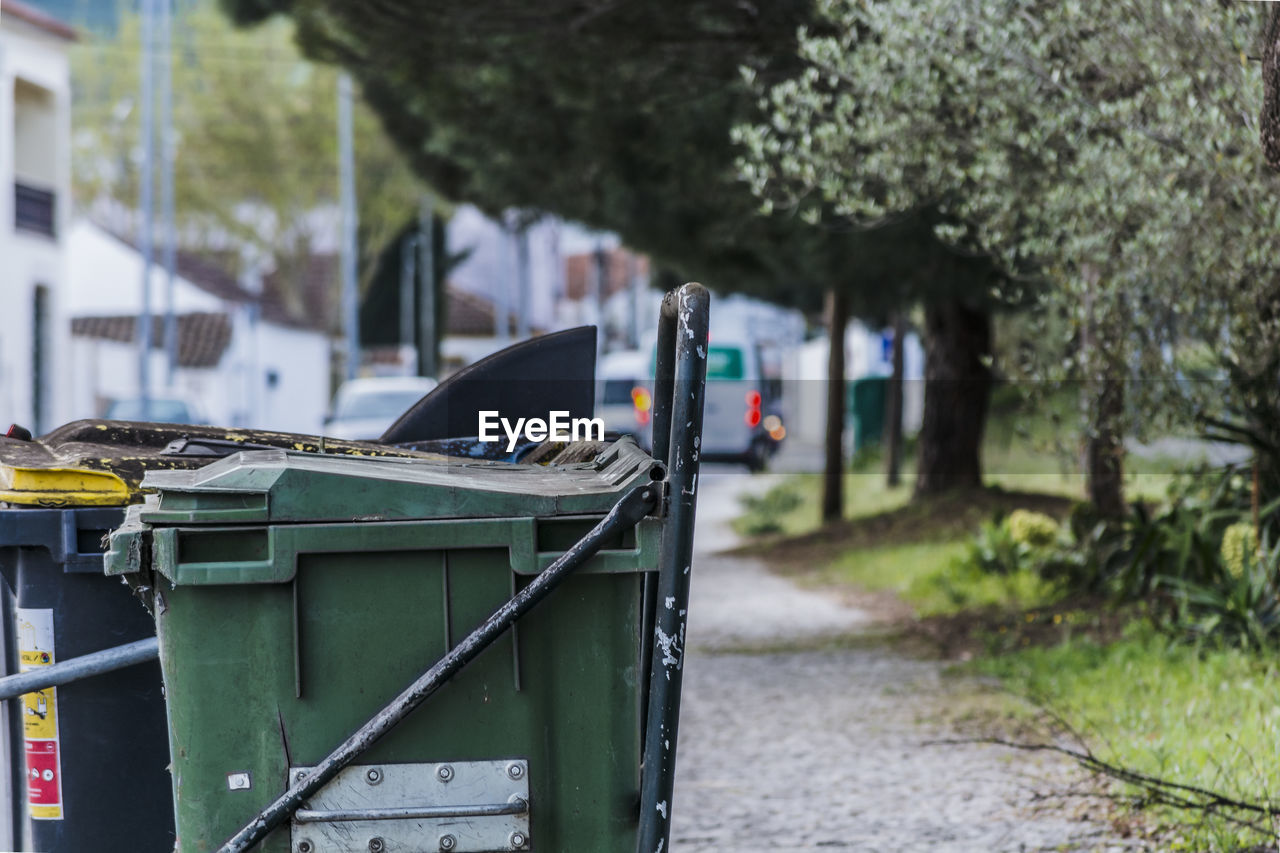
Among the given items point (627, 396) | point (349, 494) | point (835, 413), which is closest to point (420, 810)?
point (349, 494)

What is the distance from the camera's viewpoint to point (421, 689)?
2.88 m

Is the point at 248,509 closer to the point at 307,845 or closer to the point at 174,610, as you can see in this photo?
the point at 174,610

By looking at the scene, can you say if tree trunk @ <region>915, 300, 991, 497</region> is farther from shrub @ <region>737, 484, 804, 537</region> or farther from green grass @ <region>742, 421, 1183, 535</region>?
shrub @ <region>737, 484, 804, 537</region>

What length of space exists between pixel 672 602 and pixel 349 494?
64 centimetres

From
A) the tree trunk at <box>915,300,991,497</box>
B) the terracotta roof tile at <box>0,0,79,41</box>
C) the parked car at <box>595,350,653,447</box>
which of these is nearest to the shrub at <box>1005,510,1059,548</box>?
the tree trunk at <box>915,300,991,497</box>

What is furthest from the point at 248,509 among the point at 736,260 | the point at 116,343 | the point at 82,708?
the point at 116,343

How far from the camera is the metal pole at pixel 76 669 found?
131 inches

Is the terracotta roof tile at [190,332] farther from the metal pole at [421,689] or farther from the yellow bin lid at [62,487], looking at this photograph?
the metal pole at [421,689]

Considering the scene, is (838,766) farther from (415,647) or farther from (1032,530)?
(1032,530)

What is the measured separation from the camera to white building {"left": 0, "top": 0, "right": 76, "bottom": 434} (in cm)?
2436

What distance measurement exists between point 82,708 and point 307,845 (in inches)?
32.2

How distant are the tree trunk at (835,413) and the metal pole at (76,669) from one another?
12027 millimetres

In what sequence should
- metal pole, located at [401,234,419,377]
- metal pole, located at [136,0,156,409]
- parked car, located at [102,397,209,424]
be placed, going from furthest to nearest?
1. metal pole, located at [401,234,419,377]
2. metal pole, located at [136,0,156,409]
3. parked car, located at [102,397,209,424]

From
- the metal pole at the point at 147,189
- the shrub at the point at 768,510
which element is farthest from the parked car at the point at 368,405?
the metal pole at the point at 147,189
